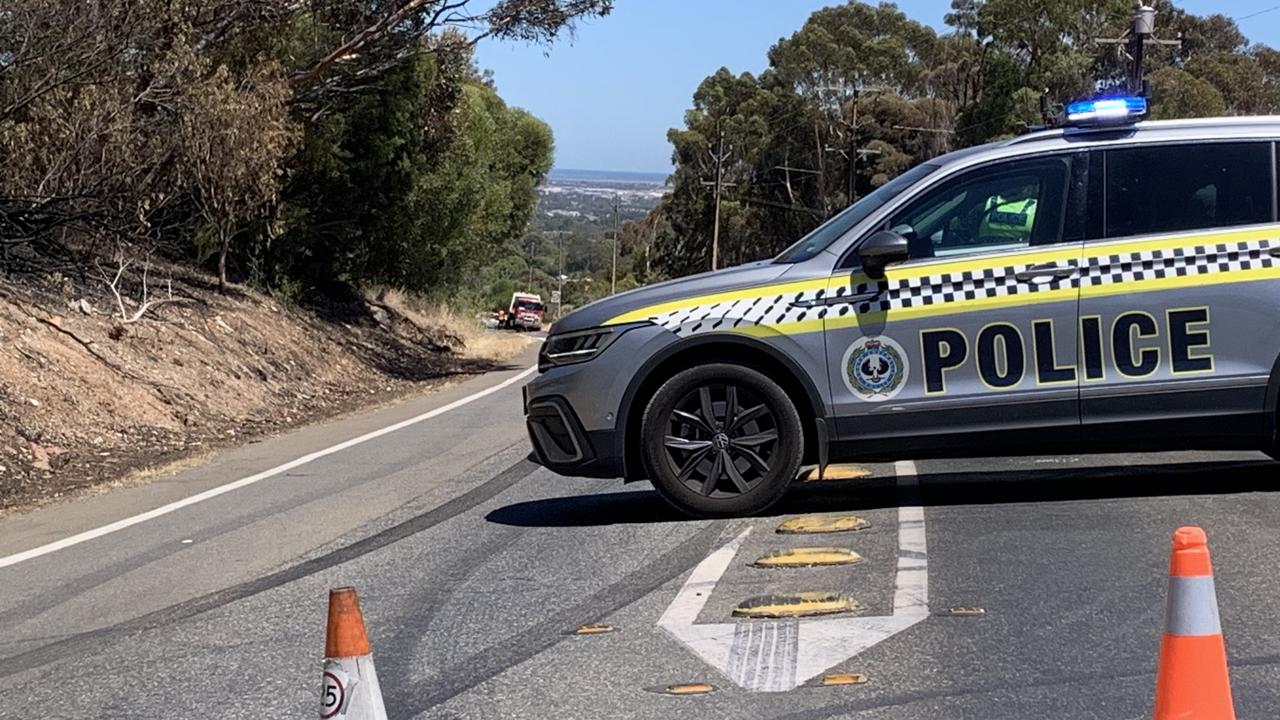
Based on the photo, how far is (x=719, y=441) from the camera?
746cm

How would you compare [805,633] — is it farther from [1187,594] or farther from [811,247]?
[811,247]

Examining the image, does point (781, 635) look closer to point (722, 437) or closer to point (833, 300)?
point (722, 437)

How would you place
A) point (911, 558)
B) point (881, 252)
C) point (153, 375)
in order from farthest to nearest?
1. point (153, 375)
2. point (881, 252)
3. point (911, 558)

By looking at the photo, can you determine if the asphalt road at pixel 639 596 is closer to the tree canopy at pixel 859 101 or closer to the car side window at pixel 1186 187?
the car side window at pixel 1186 187

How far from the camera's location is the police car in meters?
7.20

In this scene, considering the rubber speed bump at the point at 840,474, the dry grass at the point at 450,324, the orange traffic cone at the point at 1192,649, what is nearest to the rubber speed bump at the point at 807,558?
the rubber speed bump at the point at 840,474

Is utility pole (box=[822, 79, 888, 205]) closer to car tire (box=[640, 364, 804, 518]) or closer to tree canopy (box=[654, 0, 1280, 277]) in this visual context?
tree canopy (box=[654, 0, 1280, 277])

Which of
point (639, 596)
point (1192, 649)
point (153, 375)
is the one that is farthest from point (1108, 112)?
point (153, 375)

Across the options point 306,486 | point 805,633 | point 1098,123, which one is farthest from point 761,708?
point 306,486

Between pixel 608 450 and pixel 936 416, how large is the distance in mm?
1689

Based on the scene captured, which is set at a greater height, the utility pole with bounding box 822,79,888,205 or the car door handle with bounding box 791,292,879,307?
the utility pole with bounding box 822,79,888,205

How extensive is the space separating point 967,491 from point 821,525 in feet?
4.22

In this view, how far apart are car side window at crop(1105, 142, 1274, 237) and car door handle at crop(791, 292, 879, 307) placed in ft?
4.16

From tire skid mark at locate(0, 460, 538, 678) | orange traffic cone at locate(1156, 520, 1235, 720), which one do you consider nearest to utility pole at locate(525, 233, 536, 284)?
tire skid mark at locate(0, 460, 538, 678)
